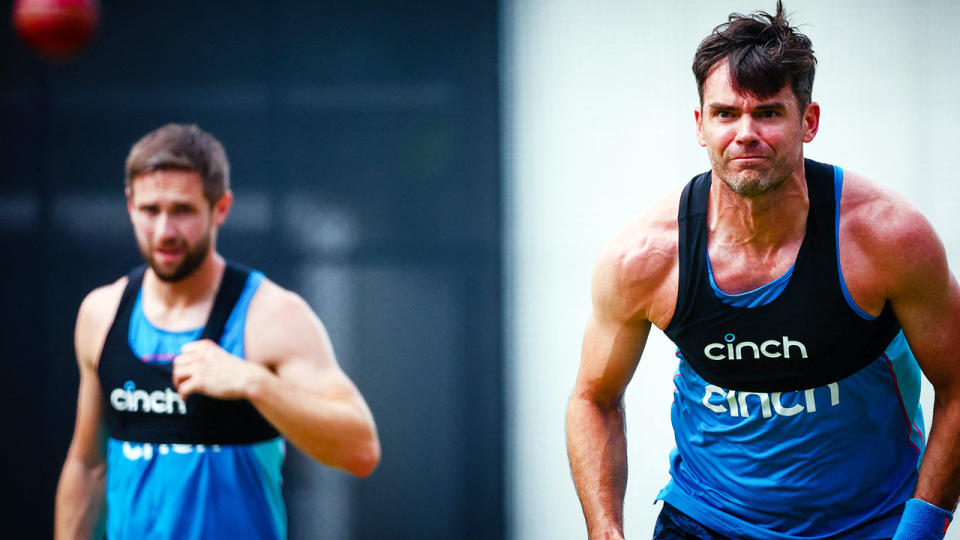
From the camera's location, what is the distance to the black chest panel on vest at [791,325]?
2.14m

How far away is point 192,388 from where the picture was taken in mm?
2762

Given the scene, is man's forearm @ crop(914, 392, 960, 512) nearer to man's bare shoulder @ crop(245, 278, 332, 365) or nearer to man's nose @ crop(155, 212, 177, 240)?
man's bare shoulder @ crop(245, 278, 332, 365)

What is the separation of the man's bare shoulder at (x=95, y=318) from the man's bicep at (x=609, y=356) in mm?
1502

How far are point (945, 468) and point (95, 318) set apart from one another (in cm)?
242

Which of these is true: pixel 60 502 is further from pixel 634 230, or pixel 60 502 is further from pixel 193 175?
pixel 634 230

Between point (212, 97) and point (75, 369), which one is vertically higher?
point (212, 97)

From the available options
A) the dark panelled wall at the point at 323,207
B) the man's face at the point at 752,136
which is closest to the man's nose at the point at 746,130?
the man's face at the point at 752,136

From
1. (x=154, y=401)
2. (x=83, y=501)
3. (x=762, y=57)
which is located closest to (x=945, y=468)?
(x=762, y=57)

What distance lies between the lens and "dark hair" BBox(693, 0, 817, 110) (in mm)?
2143

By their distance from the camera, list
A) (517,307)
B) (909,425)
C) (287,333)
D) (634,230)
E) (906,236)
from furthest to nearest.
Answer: (517,307) < (287,333) < (634,230) < (909,425) < (906,236)

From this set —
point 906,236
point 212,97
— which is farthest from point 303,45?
point 906,236

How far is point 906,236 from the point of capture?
6.84 ft

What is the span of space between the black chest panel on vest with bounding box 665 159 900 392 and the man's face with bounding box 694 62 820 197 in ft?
0.42

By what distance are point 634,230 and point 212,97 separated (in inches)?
59.9
